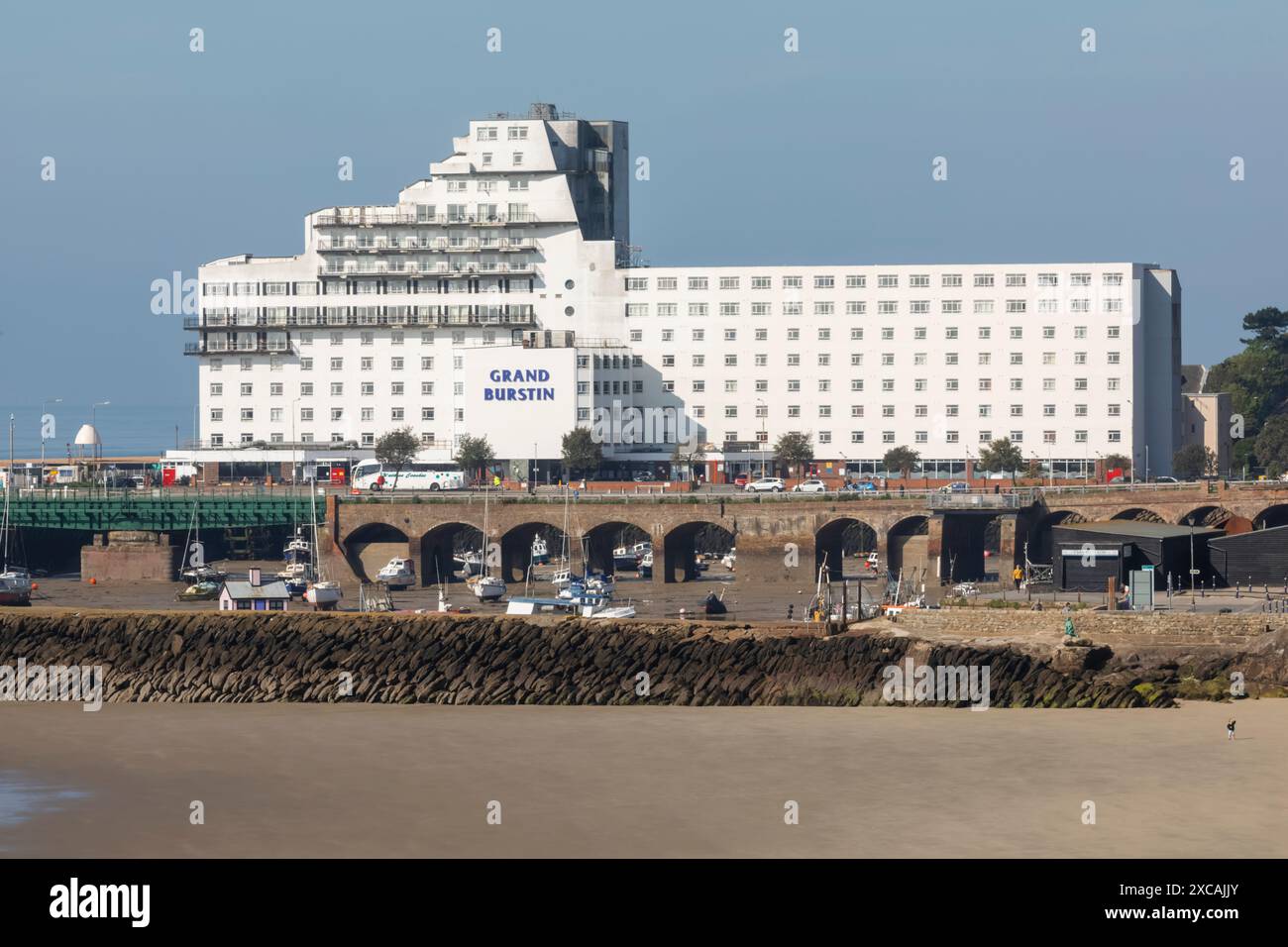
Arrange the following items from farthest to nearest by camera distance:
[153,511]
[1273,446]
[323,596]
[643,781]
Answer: [1273,446]
[153,511]
[323,596]
[643,781]

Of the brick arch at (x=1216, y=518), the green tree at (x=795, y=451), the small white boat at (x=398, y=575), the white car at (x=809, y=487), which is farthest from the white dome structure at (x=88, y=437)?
the brick arch at (x=1216, y=518)

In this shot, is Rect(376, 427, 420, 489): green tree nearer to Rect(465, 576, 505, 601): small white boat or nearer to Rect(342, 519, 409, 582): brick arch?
Rect(342, 519, 409, 582): brick arch

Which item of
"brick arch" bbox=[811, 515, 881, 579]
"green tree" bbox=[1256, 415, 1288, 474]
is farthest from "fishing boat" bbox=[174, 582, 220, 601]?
"green tree" bbox=[1256, 415, 1288, 474]

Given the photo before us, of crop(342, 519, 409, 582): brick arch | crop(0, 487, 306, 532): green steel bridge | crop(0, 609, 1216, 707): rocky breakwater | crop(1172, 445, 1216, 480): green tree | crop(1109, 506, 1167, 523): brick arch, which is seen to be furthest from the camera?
crop(1172, 445, 1216, 480): green tree

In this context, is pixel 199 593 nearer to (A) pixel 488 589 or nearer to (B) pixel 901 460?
A: (A) pixel 488 589

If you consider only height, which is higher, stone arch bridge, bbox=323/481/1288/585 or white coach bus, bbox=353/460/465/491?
white coach bus, bbox=353/460/465/491

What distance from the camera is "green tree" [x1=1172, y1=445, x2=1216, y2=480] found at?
159m

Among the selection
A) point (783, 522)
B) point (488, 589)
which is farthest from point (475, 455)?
point (488, 589)

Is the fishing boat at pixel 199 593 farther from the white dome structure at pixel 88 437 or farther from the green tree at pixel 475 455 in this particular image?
the white dome structure at pixel 88 437

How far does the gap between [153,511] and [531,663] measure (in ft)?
180

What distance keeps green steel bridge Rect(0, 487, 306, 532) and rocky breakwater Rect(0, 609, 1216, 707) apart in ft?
129

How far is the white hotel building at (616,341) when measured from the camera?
156 metres

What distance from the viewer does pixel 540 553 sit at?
465 ft
